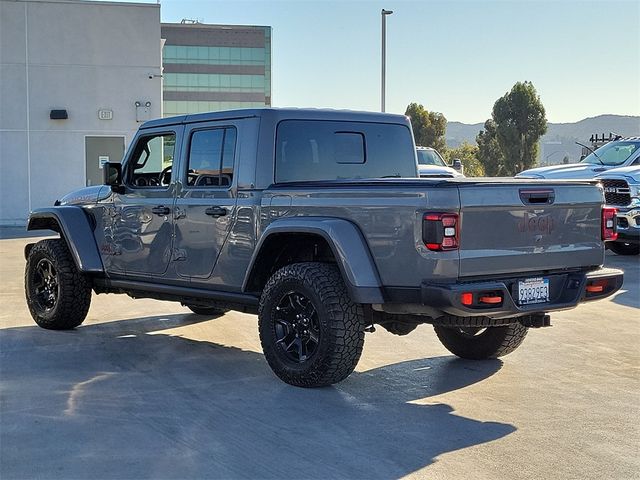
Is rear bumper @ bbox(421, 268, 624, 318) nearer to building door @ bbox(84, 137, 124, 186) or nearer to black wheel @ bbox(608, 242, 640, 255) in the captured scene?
black wheel @ bbox(608, 242, 640, 255)

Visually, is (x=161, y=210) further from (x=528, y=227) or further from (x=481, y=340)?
(x=528, y=227)

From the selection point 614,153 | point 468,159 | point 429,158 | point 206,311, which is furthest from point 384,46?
point 468,159

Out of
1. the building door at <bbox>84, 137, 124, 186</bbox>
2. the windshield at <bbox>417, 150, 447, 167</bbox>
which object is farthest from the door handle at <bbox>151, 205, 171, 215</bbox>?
the building door at <bbox>84, 137, 124, 186</bbox>

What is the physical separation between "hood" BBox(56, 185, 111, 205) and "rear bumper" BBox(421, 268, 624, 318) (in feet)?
12.4

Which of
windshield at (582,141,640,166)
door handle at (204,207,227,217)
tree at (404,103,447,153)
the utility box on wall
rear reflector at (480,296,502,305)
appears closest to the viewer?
rear reflector at (480,296,502,305)

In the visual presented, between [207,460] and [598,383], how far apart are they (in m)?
3.19

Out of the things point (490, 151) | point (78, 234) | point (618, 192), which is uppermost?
point (490, 151)

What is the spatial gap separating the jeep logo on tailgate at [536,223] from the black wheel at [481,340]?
1.25m

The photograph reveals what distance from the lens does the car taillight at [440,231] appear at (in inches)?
207

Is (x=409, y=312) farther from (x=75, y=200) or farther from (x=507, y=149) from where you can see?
(x=507, y=149)

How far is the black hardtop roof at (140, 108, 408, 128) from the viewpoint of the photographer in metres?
6.72

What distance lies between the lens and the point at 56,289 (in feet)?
27.2

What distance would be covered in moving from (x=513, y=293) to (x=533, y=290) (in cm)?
18

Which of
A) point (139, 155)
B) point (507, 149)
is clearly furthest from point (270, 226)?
point (507, 149)
